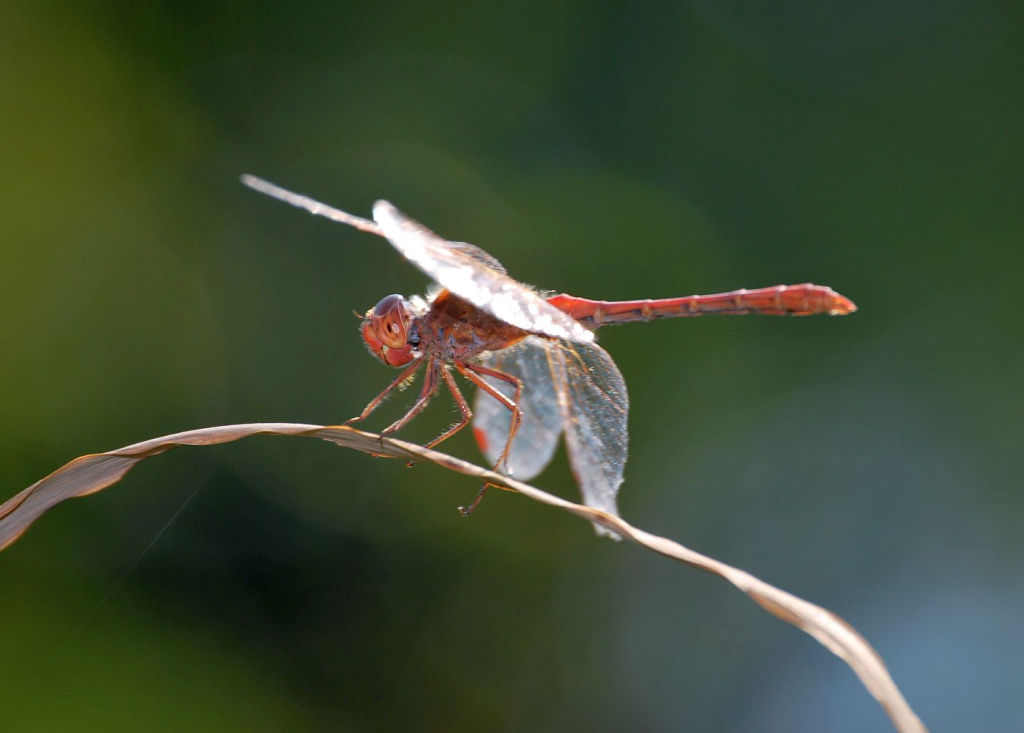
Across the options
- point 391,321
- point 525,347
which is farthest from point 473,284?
point 525,347

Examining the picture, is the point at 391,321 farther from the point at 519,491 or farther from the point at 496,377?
the point at 519,491

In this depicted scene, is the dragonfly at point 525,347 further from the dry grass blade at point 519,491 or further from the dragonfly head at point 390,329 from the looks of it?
the dry grass blade at point 519,491

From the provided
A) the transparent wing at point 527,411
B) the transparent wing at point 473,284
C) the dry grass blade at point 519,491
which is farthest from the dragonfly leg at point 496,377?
the dry grass blade at point 519,491

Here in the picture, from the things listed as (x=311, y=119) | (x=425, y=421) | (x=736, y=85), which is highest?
(x=736, y=85)

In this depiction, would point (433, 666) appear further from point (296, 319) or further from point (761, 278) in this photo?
point (761, 278)

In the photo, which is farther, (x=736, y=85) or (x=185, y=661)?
(x=736, y=85)

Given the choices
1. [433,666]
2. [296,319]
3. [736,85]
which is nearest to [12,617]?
[433,666]

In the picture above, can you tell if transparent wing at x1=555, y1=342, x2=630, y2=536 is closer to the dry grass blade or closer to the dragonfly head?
the dragonfly head

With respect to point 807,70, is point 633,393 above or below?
below
